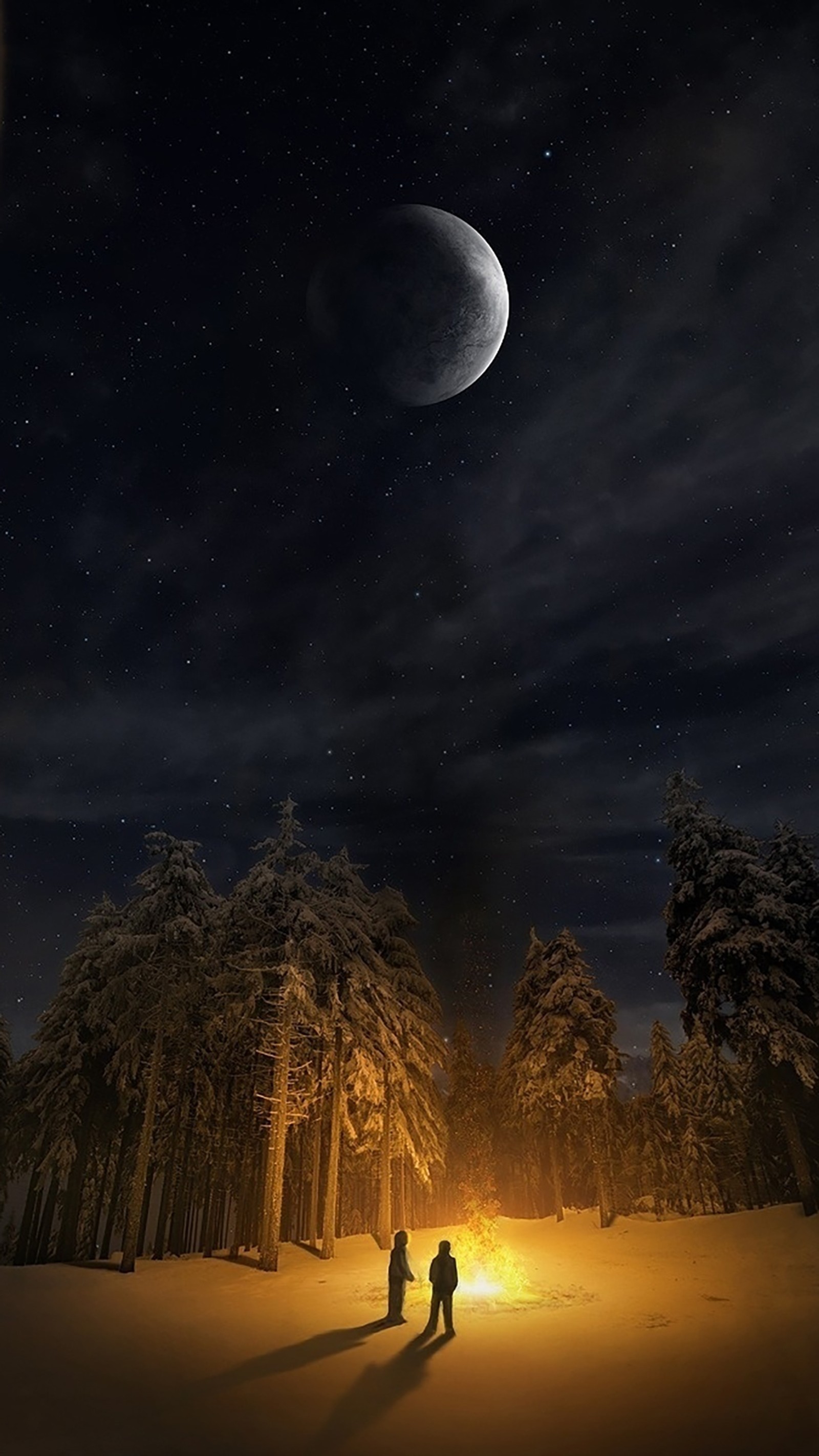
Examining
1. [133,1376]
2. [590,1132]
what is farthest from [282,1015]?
[590,1132]

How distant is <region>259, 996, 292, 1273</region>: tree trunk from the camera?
58.6 feet

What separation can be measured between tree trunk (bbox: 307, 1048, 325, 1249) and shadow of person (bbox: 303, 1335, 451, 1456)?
12.3 meters

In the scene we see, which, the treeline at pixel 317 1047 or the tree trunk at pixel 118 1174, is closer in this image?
the treeline at pixel 317 1047

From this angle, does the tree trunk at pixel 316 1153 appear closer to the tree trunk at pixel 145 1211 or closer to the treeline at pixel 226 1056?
the treeline at pixel 226 1056

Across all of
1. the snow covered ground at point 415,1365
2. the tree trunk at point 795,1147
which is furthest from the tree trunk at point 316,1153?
the tree trunk at point 795,1147

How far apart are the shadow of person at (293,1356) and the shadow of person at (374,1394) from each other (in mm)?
985

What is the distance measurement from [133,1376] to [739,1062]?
56.3 ft

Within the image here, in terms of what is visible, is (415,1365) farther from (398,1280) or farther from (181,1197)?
(181,1197)

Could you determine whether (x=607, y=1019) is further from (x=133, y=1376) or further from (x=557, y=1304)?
(x=133, y=1376)

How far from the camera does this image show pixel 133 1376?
9234 millimetres

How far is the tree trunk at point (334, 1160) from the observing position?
20219 mm

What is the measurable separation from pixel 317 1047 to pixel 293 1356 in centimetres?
1364

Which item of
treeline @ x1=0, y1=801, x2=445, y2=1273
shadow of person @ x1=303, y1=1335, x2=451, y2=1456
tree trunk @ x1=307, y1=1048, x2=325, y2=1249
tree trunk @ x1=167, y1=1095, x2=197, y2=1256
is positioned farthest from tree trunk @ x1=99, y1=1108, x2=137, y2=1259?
shadow of person @ x1=303, y1=1335, x2=451, y2=1456

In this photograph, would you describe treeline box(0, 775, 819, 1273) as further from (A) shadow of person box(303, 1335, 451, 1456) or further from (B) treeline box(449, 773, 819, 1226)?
(A) shadow of person box(303, 1335, 451, 1456)
